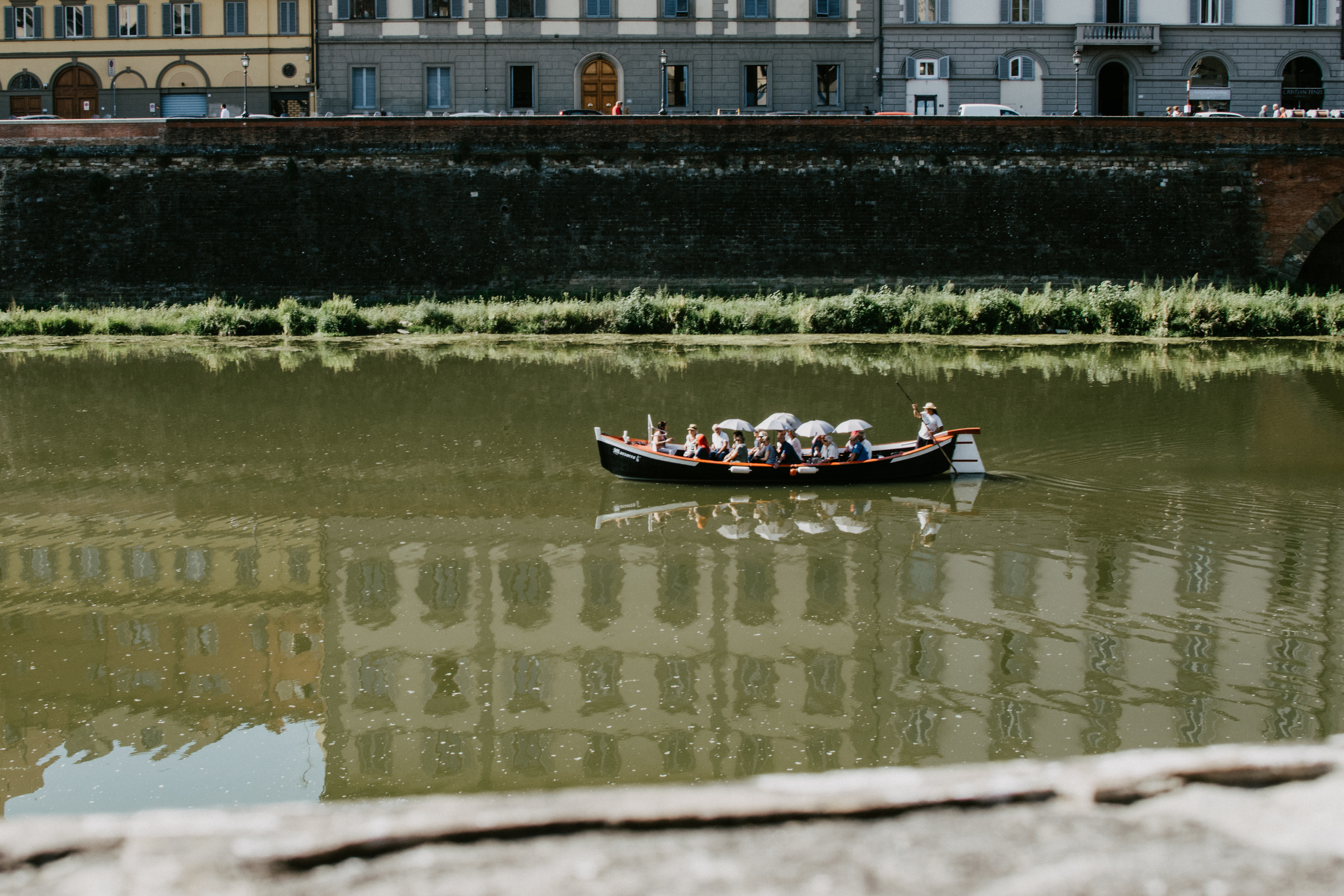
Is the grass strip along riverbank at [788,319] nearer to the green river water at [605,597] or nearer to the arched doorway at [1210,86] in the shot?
the green river water at [605,597]

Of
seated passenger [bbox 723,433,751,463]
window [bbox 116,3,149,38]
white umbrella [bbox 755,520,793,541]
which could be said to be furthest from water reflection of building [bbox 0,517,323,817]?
window [bbox 116,3,149,38]

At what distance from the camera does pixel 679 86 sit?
39594mm

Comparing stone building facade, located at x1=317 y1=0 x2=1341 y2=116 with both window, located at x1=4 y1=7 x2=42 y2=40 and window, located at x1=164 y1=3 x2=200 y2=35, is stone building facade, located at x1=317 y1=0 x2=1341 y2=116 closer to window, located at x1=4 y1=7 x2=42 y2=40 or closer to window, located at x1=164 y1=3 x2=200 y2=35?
window, located at x1=164 y1=3 x2=200 y2=35

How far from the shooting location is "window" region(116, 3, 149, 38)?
40719mm

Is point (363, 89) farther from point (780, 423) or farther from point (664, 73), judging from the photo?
point (780, 423)

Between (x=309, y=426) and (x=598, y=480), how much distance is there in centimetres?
545

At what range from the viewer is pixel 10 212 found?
3275cm

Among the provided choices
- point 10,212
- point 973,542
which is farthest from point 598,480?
point 10,212

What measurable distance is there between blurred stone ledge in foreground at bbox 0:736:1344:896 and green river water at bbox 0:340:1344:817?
16.4 ft

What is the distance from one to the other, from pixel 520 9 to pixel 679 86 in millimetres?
5522

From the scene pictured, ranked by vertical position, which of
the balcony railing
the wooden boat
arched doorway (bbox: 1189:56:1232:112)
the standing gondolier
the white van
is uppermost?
the balcony railing

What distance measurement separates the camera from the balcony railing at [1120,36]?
38.9m

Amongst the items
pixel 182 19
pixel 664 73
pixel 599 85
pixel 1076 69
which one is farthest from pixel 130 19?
pixel 1076 69

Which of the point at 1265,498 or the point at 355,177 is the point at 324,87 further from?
the point at 1265,498
